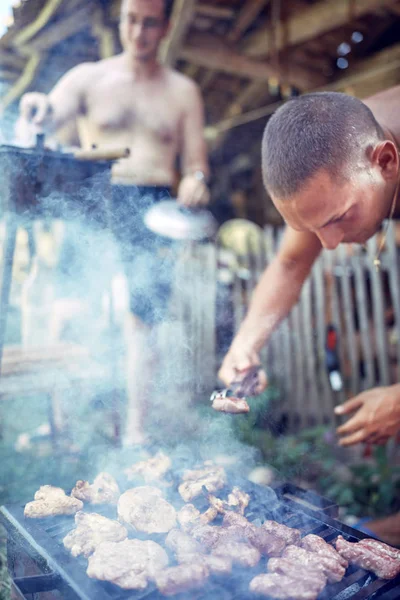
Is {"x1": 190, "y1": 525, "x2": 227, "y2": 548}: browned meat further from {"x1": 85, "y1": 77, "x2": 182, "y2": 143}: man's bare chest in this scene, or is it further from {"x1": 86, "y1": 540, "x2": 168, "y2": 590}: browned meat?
{"x1": 85, "y1": 77, "x2": 182, "y2": 143}: man's bare chest

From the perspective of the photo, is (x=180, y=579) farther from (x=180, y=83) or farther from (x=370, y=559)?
(x=180, y=83)

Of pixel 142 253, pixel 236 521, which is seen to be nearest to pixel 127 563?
pixel 236 521

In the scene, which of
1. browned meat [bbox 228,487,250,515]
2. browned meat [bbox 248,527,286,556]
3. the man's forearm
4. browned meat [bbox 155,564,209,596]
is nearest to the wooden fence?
the man's forearm

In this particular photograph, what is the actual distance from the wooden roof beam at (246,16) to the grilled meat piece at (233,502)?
674 centimetres

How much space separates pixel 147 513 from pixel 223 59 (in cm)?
716

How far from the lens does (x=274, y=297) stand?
321 centimetres

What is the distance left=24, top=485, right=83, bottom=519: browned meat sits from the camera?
2117 millimetres

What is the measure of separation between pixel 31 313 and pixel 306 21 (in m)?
5.62

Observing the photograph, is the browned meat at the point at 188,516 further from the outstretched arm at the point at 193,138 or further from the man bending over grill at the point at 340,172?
the outstretched arm at the point at 193,138

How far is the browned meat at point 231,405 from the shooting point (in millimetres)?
2334

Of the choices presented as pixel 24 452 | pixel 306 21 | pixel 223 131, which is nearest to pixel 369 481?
pixel 24 452

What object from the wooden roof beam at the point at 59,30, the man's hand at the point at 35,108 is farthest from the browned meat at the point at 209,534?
the wooden roof beam at the point at 59,30

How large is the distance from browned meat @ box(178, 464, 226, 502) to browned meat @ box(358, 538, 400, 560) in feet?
2.36

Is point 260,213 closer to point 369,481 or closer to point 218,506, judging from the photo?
point 369,481
